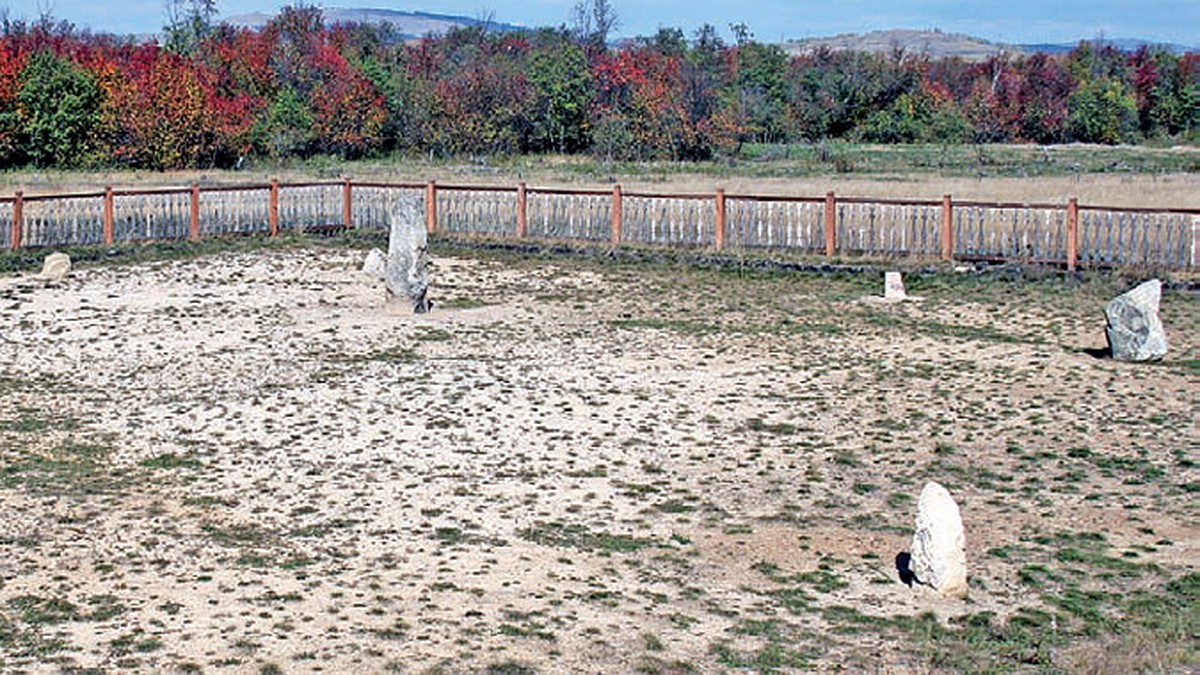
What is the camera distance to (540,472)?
1523 cm

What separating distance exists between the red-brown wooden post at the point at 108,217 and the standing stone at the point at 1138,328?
19947 mm

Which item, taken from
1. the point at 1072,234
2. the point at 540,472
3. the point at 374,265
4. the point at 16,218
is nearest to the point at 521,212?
the point at 374,265

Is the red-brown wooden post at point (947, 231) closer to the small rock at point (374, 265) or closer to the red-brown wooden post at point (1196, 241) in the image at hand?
the red-brown wooden post at point (1196, 241)

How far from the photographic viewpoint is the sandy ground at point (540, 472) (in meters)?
10.9

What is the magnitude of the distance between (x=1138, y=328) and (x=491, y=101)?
6196 cm

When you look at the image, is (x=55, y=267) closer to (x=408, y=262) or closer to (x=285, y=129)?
(x=408, y=262)

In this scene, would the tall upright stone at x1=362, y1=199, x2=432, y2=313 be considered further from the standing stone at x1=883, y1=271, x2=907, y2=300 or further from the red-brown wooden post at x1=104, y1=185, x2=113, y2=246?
the red-brown wooden post at x1=104, y1=185, x2=113, y2=246

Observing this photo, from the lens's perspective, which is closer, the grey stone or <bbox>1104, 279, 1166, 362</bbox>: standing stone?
<bbox>1104, 279, 1166, 362</bbox>: standing stone

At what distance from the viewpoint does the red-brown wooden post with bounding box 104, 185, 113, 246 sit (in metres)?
32.4

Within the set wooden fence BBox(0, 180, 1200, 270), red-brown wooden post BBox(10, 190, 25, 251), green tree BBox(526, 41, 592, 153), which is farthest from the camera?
green tree BBox(526, 41, 592, 153)

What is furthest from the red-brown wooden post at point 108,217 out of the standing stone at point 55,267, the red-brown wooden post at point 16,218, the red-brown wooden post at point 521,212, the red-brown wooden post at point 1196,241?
the red-brown wooden post at point 1196,241

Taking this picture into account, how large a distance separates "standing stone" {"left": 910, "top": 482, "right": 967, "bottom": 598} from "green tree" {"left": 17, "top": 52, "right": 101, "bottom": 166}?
60097mm

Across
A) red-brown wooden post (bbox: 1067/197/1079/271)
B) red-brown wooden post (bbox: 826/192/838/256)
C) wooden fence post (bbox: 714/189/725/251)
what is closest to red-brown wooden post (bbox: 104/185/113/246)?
wooden fence post (bbox: 714/189/725/251)

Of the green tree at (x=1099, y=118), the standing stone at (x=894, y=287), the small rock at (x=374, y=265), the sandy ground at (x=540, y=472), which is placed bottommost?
the sandy ground at (x=540, y=472)
